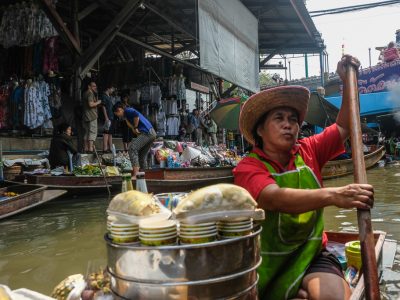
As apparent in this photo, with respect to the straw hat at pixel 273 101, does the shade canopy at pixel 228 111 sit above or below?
above

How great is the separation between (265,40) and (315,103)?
170 inches

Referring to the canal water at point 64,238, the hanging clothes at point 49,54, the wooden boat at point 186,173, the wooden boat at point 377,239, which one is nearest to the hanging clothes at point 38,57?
the hanging clothes at point 49,54

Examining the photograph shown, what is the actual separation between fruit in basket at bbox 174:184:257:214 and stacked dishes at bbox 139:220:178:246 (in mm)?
57

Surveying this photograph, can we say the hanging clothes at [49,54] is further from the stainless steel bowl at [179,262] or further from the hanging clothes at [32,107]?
the stainless steel bowl at [179,262]

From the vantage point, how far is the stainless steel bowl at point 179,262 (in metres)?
1.16

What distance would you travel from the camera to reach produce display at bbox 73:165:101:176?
7684mm

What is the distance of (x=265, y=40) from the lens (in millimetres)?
14008

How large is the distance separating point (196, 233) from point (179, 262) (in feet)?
0.33

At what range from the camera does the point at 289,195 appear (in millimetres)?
1646

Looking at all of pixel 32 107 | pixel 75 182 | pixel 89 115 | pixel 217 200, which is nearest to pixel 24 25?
pixel 32 107

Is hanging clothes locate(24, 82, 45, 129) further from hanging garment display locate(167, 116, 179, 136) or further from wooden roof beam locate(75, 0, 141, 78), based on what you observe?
hanging garment display locate(167, 116, 179, 136)

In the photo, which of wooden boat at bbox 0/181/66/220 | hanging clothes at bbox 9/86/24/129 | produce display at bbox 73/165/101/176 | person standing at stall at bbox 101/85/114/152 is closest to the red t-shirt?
wooden boat at bbox 0/181/66/220

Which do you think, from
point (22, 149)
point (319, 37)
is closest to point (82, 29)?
point (22, 149)

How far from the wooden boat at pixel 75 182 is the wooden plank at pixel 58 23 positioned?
2887 millimetres
